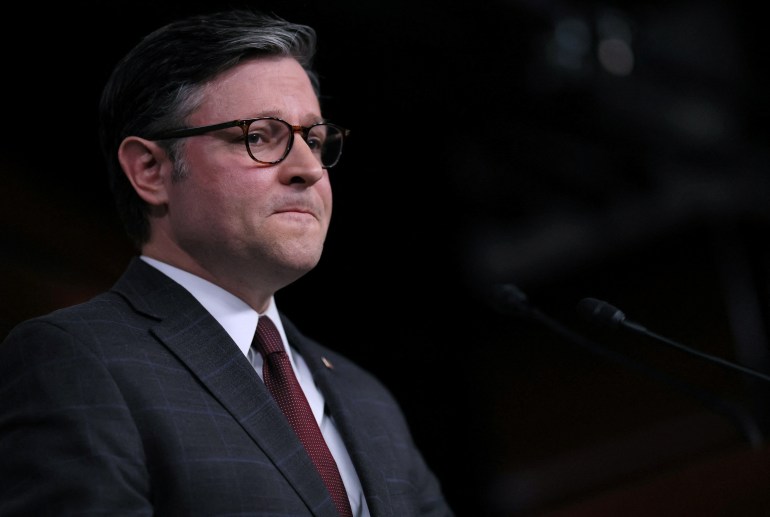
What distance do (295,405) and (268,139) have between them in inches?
19.1

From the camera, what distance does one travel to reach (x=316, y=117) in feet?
5.34

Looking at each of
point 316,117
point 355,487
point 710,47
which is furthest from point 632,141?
point 355,487

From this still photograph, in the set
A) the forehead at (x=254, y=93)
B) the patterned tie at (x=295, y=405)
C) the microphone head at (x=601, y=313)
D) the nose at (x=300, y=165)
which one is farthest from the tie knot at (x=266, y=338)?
the microphone head at (x=601, y=313)

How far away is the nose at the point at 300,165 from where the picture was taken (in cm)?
152

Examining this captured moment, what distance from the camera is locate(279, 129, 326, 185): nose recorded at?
152cm

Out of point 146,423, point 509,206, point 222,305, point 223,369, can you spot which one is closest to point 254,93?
point 222,305

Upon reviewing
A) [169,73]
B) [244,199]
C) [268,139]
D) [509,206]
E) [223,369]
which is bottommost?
[509,206]

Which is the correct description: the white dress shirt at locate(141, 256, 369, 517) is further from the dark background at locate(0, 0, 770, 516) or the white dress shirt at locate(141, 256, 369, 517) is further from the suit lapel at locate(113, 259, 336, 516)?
the dark background at locate(0, 0, 770, 516)

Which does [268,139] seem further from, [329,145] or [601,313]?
[601,313]

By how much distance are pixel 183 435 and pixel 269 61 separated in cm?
75

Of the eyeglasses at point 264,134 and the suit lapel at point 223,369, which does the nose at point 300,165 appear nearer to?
the eyeglasses at point 264,134

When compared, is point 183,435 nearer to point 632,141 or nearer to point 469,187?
point 469,187

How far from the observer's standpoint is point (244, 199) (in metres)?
1.49

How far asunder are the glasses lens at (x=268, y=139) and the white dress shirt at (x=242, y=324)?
0.84ft
